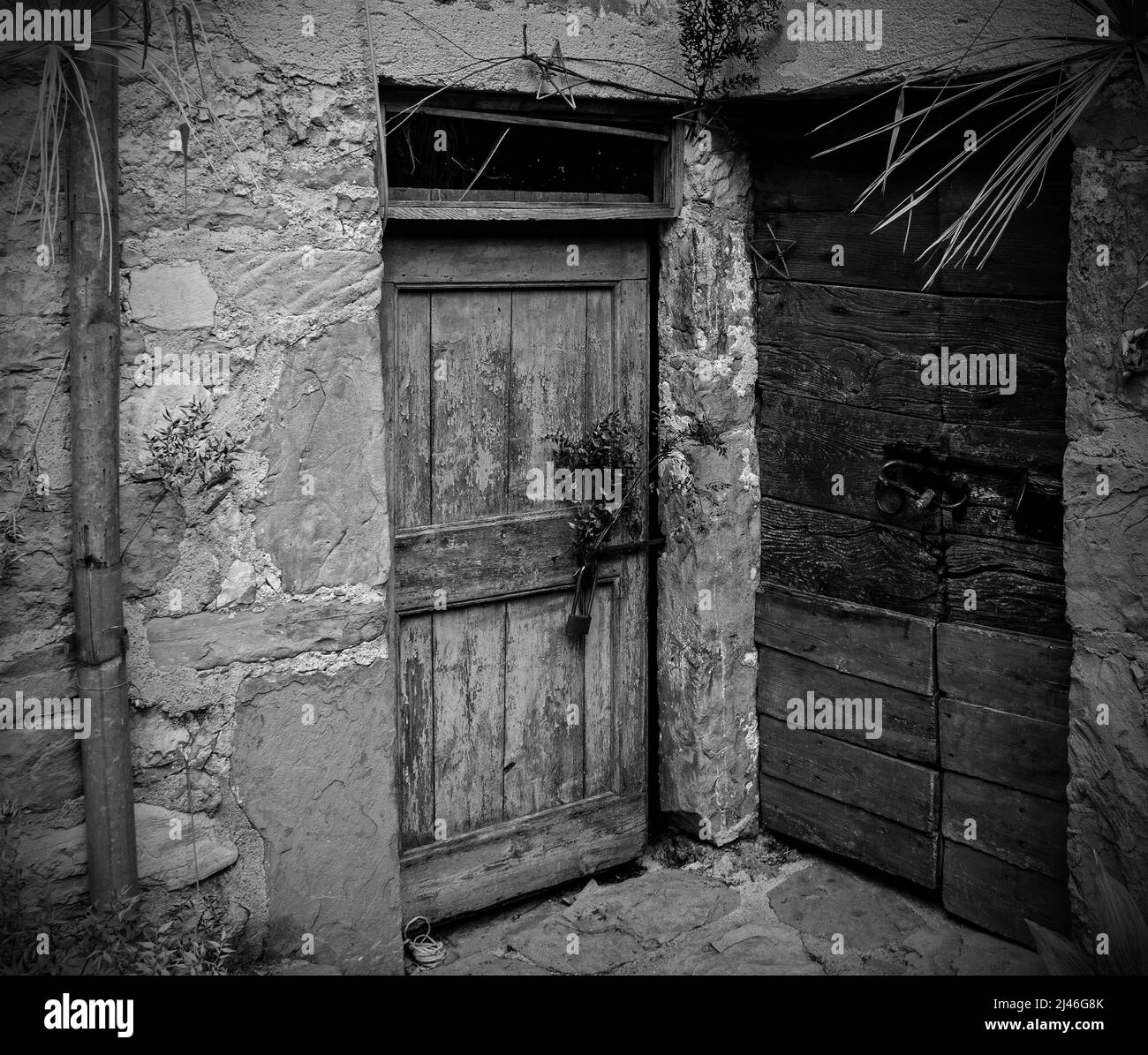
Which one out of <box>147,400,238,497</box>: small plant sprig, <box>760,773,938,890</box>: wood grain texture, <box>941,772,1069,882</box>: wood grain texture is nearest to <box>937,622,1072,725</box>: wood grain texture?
<box>941,772,1069,882</box>: wood grain texture

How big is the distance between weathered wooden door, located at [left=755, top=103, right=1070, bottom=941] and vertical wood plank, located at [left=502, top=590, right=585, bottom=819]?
25.7 inches

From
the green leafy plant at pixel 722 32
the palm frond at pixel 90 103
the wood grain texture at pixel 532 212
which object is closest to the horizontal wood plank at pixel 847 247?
the wood grain texture at pixel 532 212

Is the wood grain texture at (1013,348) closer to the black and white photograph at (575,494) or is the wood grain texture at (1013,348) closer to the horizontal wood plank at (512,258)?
the black and white photograph at (575,494)

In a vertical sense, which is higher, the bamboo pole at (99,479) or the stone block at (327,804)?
the bamboo pole at (99,479)

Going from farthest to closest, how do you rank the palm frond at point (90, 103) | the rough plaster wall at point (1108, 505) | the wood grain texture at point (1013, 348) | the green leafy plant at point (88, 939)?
the wood grain texture at point (1013, 348) → the rough plaster wall at point (1108, 505) → the green leafy plant at point (88, 939) → the palm frond at point (90, 103)

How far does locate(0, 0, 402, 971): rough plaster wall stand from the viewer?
2.42 metres

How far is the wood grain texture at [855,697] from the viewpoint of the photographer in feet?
10.9

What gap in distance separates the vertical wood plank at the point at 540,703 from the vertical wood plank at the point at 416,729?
9.8 inches

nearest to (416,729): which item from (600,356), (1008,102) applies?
(600,356)

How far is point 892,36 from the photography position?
290 centimetres

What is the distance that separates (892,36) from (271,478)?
1.86 meters

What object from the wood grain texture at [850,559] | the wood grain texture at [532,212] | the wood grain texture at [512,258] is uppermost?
the wood grain texture at [532,212]

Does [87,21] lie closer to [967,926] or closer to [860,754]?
[860,754]

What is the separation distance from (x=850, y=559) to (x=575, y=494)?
2.73 ft
